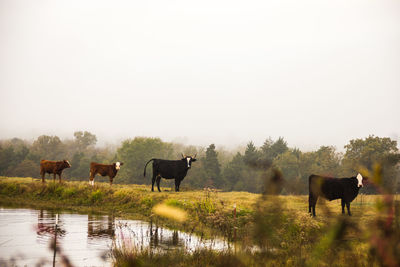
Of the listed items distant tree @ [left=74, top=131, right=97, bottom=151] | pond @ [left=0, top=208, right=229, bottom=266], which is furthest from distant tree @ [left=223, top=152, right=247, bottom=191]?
distant tree @ [left=74, top=131, right=97, bottom=151]

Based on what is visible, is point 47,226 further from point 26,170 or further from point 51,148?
point 51,148

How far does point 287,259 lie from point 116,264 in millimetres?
4363

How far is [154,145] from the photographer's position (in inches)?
2911

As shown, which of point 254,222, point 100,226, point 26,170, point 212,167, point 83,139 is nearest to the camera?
point 254,222

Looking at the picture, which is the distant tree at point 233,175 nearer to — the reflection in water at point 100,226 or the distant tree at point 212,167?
the distant tree at point 212,167

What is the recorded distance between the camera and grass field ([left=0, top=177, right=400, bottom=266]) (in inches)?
96.5

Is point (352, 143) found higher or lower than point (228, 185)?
higher

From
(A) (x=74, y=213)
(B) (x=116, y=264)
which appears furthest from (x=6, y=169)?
(B) (x=116, y=264)

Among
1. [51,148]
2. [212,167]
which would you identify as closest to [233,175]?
[212,167]

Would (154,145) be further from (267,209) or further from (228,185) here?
(267,209)

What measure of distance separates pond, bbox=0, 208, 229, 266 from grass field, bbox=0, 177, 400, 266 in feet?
2.05

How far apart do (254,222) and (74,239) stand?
9.38m

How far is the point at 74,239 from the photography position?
488 inches

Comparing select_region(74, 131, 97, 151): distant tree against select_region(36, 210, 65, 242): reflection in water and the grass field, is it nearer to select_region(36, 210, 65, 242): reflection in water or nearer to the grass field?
the grass field
